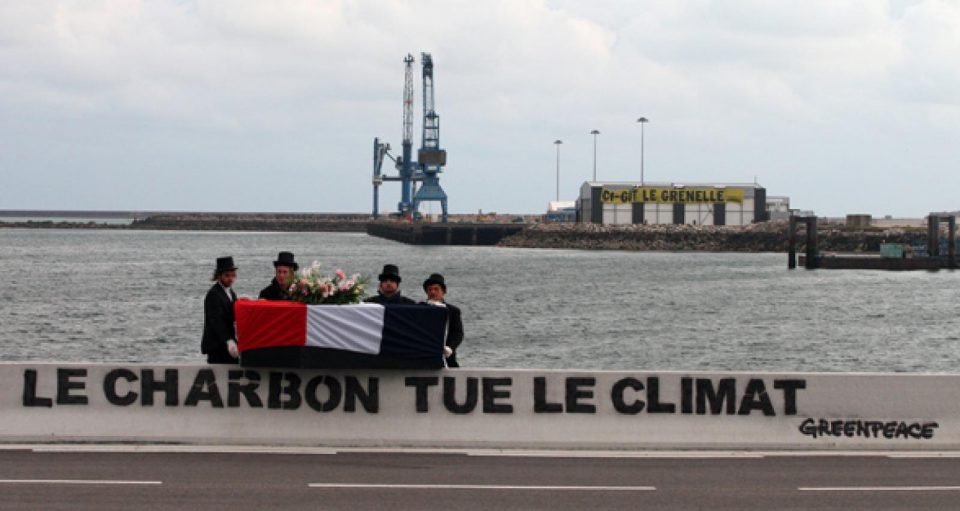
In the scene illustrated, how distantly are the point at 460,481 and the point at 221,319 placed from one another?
12.2 ft

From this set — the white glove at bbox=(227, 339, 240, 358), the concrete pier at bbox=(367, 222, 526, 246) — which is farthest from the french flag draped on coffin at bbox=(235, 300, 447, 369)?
the concrete pier at bbox=(367, 222, 526, 246)

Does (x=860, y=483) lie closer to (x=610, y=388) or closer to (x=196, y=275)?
(x=610, y=388)

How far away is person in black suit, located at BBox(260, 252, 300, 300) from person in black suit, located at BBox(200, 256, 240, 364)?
0.43 m

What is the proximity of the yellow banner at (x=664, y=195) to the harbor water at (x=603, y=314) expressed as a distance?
4585 centimetres

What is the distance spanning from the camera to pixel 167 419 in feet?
50.4

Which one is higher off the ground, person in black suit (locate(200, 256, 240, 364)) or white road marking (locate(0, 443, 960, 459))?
person in black suit (locate(200, 256, 240, 364))

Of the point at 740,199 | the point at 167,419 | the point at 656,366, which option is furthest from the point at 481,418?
the point at 740,199

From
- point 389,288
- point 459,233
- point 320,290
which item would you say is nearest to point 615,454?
point 389,288

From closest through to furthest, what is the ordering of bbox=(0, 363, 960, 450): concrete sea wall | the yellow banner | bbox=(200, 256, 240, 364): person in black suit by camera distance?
bbox=(200, 256, 240, 364): person in black suit < bbox=(0, 363, 960, 450): concrete sea wall < the yellow banner

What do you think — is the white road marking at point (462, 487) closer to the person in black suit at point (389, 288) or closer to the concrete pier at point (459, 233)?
the person in black suit at point (389, 288)

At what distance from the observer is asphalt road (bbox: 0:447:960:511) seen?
40.5 ft

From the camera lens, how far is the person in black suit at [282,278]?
614 inches

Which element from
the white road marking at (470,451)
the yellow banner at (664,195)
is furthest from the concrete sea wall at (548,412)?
the yellow banner at (664,195)

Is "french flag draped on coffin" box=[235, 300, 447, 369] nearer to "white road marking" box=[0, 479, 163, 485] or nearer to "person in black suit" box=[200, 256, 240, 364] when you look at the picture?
"person in black suit" box=[200, 256, 240, 364]
